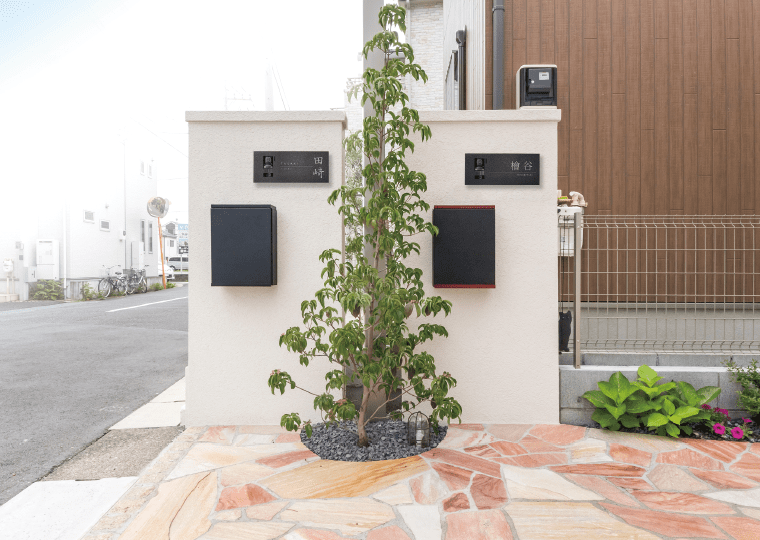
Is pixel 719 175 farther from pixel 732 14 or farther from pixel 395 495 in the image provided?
pixel 395 495

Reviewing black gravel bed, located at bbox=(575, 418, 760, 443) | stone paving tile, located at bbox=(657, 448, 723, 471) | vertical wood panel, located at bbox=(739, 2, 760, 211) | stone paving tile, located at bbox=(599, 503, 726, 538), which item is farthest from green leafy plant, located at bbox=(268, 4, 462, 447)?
vertical wood panel, located at bbox=(739, 2, 760, 211)

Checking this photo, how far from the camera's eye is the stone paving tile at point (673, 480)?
2150 millimetres

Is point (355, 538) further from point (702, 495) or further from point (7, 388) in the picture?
point (7, 388)

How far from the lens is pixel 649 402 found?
280 centimetres

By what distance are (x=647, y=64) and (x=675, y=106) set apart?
0.56 meters

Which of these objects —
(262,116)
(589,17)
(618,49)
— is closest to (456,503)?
(262,116)

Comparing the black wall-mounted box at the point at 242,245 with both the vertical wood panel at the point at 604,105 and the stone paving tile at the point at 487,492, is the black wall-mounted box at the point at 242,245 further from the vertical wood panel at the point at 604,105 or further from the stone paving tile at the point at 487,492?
the vertical wood panel at the point at 604,105

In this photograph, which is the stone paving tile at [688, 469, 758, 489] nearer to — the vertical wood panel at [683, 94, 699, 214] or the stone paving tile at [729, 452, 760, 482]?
the stone paving tile at [729, 452, 760, 482]

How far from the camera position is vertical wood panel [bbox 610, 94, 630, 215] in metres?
4.75

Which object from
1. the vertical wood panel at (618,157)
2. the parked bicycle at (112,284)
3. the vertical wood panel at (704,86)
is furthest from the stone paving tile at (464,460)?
the parked bicycle at (112,284)

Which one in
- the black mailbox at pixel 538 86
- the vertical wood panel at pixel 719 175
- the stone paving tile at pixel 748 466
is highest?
the black mailbox at pixel 538 86

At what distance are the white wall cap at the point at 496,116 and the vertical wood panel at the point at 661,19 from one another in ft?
9.87

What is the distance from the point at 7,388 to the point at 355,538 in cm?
412

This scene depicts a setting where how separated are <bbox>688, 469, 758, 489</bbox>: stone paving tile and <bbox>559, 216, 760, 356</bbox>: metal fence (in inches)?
53.5
